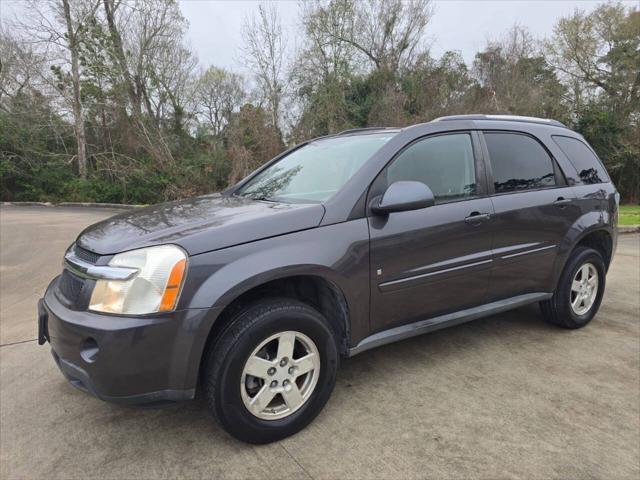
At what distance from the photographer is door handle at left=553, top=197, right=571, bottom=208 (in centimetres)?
347

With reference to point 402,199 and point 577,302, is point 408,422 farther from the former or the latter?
point 577,302

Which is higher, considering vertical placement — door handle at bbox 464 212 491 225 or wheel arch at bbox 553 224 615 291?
door handle at bbox 464 212 491 225

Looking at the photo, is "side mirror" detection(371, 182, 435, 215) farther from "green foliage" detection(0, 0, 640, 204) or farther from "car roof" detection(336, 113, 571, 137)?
"green foliage" detection(0, 0, 640, 204)

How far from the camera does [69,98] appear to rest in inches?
848

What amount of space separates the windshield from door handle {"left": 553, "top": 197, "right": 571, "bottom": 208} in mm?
1545

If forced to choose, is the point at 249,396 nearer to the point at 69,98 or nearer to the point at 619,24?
the point at 69,98

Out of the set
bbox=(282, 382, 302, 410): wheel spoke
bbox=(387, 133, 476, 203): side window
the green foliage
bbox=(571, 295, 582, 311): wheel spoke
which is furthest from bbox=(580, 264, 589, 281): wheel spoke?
the green foliage

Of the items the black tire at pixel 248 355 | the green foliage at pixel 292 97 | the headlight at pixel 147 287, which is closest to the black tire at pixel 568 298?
the black tire at pixel 248 355

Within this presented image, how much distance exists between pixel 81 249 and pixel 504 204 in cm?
277

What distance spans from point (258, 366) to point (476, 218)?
1.76 metres

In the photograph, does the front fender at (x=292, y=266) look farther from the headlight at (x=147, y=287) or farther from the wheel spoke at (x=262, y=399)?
the wheel spoke at (x=262, y=399)

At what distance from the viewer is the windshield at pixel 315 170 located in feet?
9.31

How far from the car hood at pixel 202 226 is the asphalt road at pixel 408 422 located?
3.47 ft

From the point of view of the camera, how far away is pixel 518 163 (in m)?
3.39
